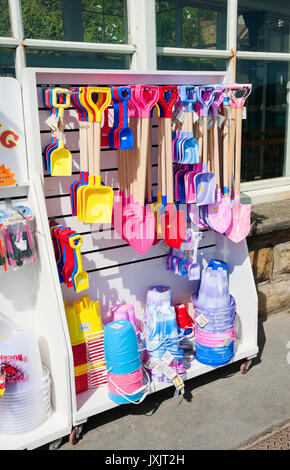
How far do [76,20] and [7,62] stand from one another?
20.8 inches

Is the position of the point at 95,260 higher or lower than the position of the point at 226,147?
lower

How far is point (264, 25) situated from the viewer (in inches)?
142

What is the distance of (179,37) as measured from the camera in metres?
3.13

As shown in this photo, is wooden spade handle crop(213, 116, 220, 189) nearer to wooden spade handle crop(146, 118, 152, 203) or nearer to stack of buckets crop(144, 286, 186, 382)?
wooden spade handle crop(146, 118, 152, 203)

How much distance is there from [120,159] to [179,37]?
1.24 meters

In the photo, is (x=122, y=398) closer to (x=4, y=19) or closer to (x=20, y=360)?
(x=20, y=360)

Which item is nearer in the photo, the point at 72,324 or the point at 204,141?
the point at 72,324

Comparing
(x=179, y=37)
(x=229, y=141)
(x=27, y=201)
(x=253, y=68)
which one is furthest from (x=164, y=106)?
(x=253, y=68)

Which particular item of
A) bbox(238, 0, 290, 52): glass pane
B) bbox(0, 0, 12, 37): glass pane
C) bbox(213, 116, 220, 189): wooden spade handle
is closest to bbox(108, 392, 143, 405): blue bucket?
bbox(213, 116, 220, 189): wooden spade handle

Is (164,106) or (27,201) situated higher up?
(164,106)

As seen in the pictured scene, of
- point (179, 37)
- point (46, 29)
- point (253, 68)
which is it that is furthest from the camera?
point (253, 68)

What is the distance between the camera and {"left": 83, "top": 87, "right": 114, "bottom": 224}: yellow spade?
2143 mm

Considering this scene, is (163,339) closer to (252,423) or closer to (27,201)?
(252,423)

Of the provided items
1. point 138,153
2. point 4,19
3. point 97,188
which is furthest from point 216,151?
point 4,19
